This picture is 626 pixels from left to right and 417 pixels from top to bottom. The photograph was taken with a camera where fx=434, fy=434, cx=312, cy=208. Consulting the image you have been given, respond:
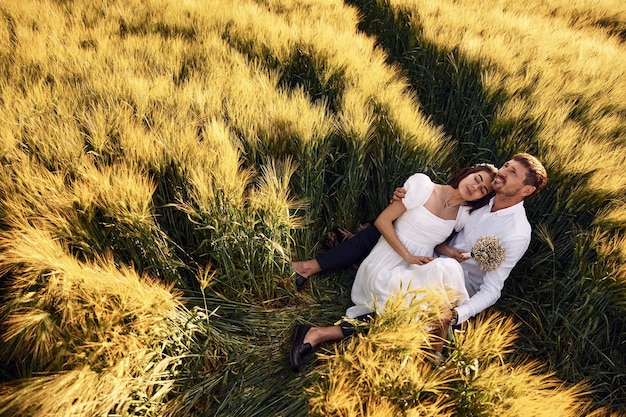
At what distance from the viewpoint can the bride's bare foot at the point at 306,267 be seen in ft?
7.81

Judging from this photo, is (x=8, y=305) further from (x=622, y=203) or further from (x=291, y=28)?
(x=291, y=28)

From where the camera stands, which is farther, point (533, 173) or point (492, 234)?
point (492, 234)

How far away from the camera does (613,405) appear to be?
1892 millimetres

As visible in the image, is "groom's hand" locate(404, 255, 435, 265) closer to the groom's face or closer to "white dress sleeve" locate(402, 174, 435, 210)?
"white dress sleeve" locate(402, 174, 435, 210)

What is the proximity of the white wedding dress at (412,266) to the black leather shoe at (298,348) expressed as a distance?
296 mm

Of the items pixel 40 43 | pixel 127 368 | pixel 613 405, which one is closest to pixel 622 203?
pixel 613 405

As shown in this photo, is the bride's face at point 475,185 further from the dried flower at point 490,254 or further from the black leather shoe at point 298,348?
the black leather shoe at point 298,348

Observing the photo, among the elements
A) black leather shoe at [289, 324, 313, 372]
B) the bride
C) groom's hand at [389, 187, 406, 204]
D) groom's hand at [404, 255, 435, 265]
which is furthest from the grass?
groom's hand at [404, 255, 435, 265]

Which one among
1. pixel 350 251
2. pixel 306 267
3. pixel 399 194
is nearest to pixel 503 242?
pixel 399 194

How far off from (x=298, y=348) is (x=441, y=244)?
1.05m

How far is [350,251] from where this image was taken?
2492 mm

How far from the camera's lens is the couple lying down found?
6.72ft

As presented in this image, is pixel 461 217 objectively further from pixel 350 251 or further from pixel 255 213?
pixel 255 213

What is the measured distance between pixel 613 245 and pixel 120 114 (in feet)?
7.69
